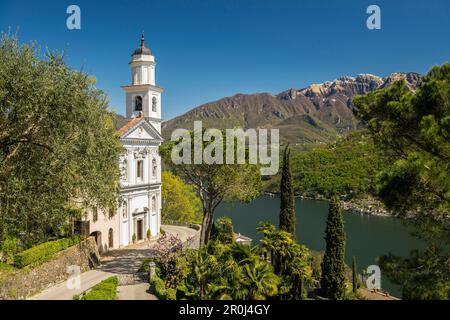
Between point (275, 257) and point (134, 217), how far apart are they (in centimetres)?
1354

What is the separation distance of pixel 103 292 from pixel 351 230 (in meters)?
47.0

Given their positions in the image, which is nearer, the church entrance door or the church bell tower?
the church entrance door

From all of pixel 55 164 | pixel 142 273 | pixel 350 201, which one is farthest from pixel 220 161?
pixel 350 201

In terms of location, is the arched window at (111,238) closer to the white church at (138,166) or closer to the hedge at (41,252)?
the white church at (138,166)

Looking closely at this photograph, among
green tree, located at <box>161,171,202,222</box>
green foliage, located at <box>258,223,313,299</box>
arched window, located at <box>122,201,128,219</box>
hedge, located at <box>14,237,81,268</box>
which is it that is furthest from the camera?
green tree, located at <box>161,171,202,222</box>

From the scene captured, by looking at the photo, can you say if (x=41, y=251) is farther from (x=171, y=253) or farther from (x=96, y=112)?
(x=96, y=112)

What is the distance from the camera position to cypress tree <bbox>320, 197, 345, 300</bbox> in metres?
22.6

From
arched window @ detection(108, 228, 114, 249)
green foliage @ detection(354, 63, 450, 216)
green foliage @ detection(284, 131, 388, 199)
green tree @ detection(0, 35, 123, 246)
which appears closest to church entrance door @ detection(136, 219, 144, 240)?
arched window @ detection(108, 228, 114, 249)

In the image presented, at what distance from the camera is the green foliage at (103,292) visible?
17259 millimetres

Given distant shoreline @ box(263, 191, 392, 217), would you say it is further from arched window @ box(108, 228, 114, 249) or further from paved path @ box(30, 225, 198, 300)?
arched window @ box(108, 228, 114, 249)

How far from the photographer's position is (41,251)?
1908 centimetres

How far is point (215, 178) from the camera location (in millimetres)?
25125

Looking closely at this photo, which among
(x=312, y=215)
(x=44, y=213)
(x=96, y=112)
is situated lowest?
(x=312, y=215)

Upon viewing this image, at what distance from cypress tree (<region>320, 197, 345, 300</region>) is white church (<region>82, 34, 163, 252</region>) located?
14.1m
